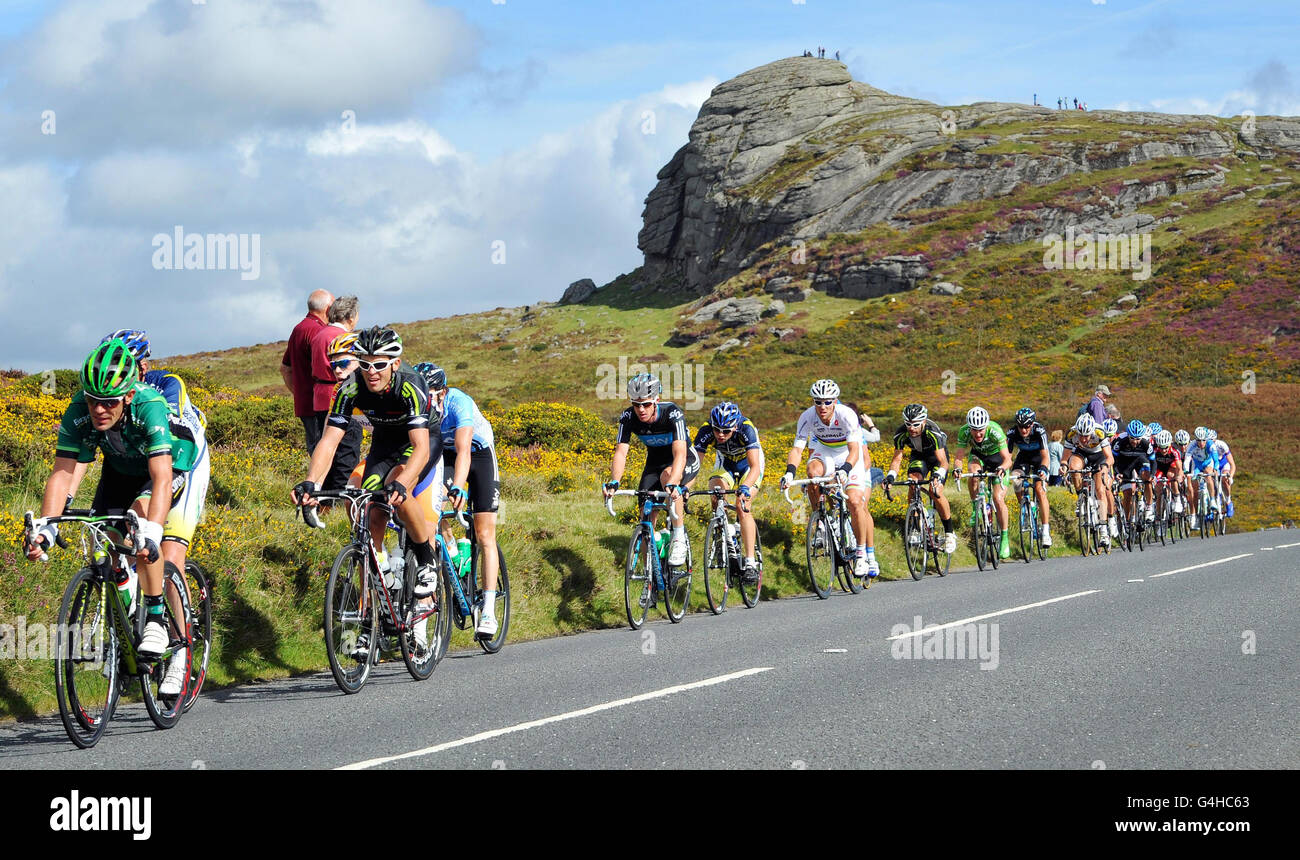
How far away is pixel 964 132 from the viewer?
13362cm

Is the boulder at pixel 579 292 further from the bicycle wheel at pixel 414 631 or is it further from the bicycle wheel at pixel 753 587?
the bicycle wheel at pixel 414 631

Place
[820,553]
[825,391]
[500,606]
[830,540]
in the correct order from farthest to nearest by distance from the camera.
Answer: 1. [820,553]
2. [830,540]
3. [825,391]
4. [500,606]

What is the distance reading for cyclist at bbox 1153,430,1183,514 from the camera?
952 inches

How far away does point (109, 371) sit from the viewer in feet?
20.6

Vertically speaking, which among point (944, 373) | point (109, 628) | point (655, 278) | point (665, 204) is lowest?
point (109, 628)

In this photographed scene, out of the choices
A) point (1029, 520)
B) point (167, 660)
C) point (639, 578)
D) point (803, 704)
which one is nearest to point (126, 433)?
point (167, 660)

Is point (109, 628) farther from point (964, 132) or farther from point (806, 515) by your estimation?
point (964, 132)

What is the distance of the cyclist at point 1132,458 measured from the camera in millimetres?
22391

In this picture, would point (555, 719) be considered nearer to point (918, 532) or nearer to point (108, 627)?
point (108, 627)

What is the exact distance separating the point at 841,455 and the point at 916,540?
93.4 inches

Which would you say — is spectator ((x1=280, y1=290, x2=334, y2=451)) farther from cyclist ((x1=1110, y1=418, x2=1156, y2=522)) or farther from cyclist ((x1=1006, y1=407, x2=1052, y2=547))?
cyclist ((x1=1110, y1=418, x2=1156, y2=522))

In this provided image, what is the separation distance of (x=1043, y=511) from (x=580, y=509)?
326 inches

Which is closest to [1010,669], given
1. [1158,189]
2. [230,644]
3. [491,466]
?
[491,466]

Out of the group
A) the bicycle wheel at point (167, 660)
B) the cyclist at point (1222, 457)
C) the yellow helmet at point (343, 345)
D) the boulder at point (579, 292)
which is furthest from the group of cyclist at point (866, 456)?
the boulder at point (579, 292)
